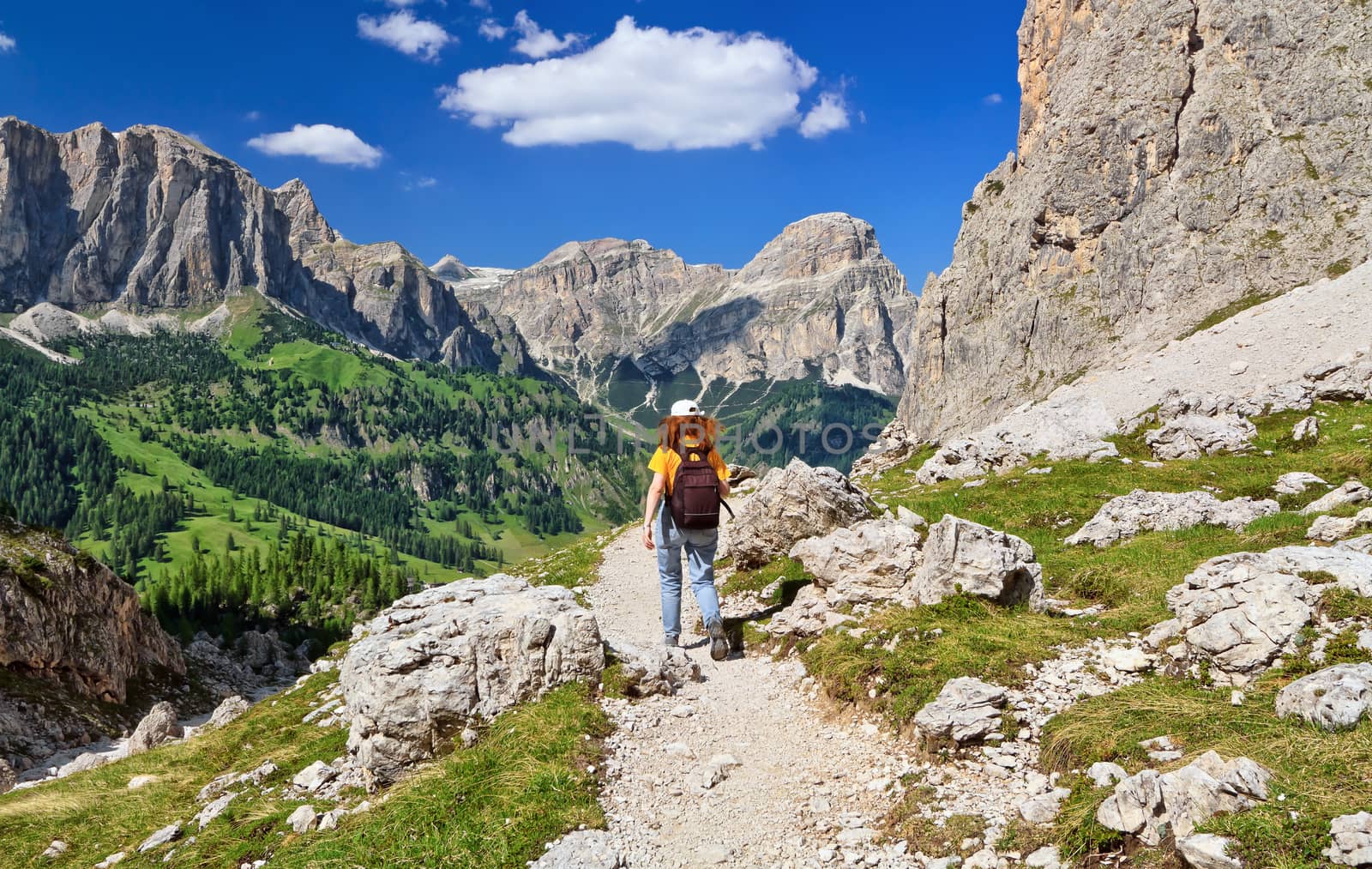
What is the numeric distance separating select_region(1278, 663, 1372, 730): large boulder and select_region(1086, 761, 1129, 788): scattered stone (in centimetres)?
226

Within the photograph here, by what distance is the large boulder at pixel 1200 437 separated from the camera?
110ft

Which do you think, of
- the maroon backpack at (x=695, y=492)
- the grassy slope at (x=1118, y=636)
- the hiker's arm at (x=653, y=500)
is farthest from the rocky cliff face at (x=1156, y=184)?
the hiker's arm at (x=653, y=500)

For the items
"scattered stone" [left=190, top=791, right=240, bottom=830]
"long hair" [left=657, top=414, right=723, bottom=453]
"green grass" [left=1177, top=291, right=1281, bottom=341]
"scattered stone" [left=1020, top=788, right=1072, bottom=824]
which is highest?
"green grass" [left=1177, top=291, right=1281, bottom=341]

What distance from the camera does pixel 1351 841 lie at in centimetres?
644

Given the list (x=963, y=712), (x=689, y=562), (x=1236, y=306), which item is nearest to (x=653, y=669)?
(x=689, y=562)

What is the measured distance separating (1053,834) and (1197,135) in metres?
125

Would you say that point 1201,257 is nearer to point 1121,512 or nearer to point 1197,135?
point 1197,135

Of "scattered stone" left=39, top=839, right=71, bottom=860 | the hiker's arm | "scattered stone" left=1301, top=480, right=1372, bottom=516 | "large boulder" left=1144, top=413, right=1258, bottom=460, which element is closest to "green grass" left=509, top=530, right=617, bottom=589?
the hiker's arm

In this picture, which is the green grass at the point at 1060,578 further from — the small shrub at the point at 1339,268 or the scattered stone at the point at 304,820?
the small shrub at the point at 1339,268

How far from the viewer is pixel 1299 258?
8838 centimetres

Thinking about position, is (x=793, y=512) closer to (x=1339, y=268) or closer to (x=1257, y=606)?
(x=1257, y=606)

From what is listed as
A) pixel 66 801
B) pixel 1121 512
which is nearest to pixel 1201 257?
pixel 1121 512

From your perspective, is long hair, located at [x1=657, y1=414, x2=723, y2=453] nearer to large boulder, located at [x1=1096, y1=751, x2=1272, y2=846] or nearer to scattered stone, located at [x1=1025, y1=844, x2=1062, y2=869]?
scattered stone, located at [x1=1025, y1=844, x2=1062, y2=869]

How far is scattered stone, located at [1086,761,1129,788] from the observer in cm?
861
